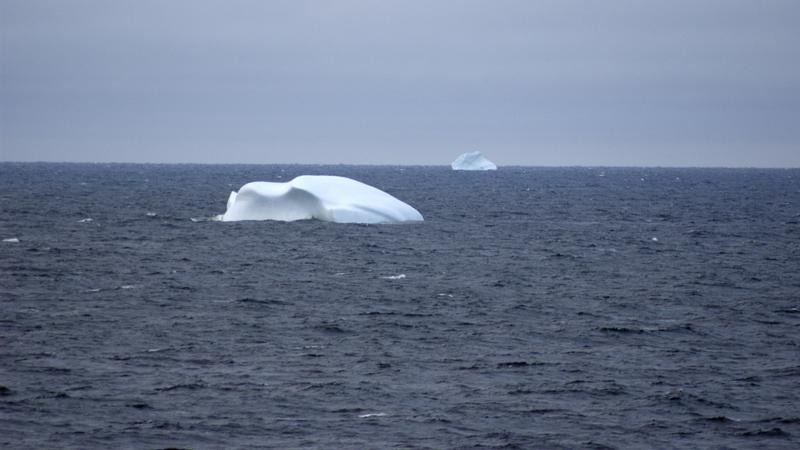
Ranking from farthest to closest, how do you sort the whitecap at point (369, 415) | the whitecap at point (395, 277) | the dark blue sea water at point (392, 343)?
the whitecap at point (395, 277)
the whitecap at point (369, 415)
the dark blue sea water at point (392, 343)

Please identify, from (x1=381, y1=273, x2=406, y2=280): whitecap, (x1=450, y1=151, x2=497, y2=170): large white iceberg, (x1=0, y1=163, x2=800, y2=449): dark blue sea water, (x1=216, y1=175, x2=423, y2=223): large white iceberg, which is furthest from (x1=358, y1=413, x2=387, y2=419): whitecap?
(x1=450, y1=151, x2=497, y2=170): large white iceberg

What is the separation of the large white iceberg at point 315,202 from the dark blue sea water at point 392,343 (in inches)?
131

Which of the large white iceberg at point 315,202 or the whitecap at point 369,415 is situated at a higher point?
the large white iceberg at point 315,202

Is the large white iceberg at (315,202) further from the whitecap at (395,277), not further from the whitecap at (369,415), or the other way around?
the whitecap at (369,415)

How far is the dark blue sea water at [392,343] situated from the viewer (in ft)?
50.0

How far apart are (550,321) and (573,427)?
8628 mm

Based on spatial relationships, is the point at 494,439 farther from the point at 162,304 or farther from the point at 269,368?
the point at 162,304

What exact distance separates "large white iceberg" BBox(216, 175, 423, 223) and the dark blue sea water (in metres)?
3.32

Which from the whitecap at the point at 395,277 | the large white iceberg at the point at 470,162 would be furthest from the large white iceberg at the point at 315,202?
the large white iceberg at the point at 470,162

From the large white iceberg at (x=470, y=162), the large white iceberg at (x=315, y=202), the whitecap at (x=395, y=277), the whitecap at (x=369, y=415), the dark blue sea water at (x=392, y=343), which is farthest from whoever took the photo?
the large white iceberg at (x=470, y=162)

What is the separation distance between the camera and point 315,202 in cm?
4678

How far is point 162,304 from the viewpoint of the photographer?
2544 centimetres

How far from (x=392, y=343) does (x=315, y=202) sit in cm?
2617

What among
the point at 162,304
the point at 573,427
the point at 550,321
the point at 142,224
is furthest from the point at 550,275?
the point at 142,224
